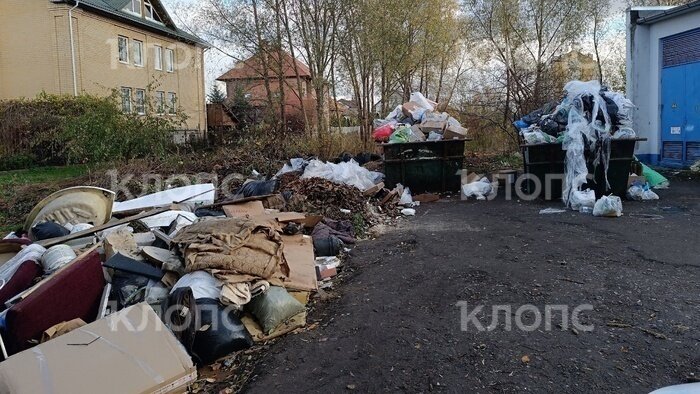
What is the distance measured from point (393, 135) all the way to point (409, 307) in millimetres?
6101

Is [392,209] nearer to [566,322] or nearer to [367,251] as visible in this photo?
[367,251]

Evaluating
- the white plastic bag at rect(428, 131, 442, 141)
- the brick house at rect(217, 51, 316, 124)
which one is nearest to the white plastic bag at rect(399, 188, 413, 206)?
the white plastic bag at rect(428, 131, 442, 141)

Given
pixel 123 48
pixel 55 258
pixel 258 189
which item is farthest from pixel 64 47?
pixel 55 258

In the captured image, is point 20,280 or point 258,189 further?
point 258,189

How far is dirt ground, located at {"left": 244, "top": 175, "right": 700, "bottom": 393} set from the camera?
277cm

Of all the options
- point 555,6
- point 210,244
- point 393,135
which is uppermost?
point 555,6

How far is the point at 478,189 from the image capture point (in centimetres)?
922

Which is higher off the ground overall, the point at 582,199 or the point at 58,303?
the point at 582,199

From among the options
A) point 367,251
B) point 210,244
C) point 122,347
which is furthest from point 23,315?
point 367,251

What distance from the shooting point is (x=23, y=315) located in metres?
3.18

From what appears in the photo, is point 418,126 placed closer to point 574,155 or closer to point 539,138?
point 539,138

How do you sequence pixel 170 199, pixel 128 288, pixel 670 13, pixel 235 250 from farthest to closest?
pixel 670 13 → pixel 170 199 → pixel 235 250 → pixel 128 288

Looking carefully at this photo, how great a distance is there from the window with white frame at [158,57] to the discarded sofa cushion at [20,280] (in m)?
25.5

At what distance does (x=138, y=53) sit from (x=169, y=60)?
2.55 meters
